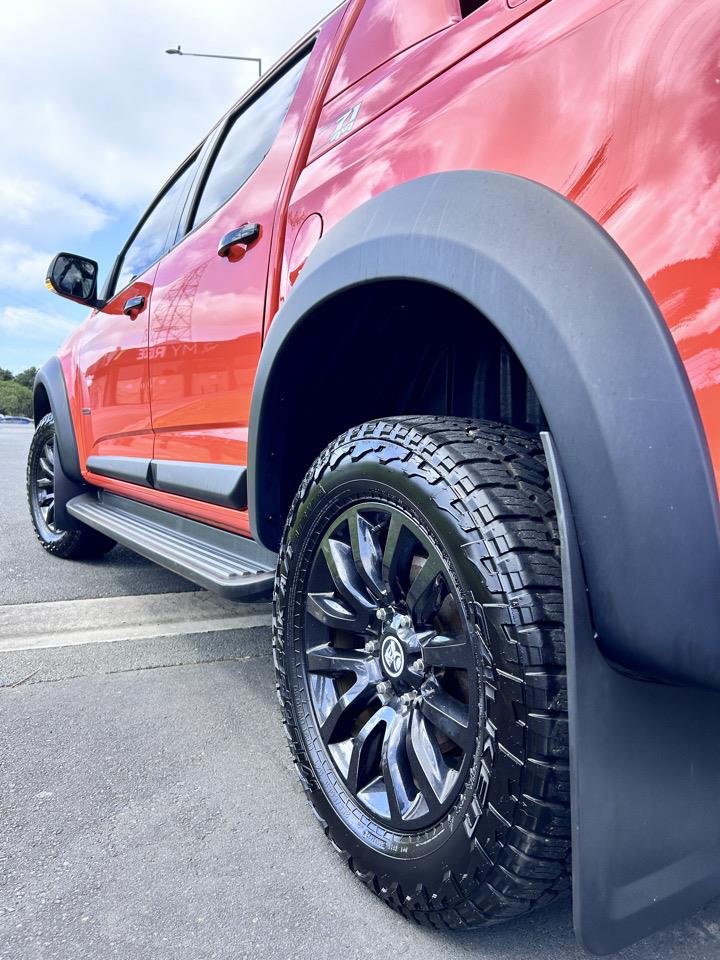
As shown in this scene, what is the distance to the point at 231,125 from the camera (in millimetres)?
2617

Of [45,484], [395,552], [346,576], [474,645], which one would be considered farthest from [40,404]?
[474,645]

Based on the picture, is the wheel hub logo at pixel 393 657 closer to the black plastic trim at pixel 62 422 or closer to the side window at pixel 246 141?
the side window at pixel 246 141

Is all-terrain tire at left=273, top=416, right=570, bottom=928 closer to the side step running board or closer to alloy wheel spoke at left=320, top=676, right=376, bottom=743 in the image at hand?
alloy wheel spoke at left=320, top=676, right=376, bottom=743

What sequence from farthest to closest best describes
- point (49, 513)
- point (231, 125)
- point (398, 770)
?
point (49, 513) → point (231, 125) → point (398, 770)

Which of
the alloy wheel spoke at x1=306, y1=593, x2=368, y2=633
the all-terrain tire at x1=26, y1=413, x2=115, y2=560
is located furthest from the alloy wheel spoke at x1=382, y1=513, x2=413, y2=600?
the all-terrain tire at x1=26, y1=413, x2=115, y2=560

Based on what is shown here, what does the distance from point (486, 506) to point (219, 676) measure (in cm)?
160

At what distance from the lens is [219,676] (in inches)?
93.1

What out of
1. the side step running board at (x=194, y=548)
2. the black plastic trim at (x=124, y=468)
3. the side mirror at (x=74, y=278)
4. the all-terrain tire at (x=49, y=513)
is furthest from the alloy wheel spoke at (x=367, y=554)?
the all-terrain tire at (x=49, y=513)

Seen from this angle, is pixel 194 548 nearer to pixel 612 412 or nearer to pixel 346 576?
pixel 346 576

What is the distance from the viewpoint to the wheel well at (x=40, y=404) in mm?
4312

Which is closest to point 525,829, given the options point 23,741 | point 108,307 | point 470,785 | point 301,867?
point 470,785

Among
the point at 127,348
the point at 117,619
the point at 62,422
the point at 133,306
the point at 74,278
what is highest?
the point at 74,278

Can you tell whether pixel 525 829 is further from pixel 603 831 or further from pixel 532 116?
pixel 532 116

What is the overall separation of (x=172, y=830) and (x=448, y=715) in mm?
733
